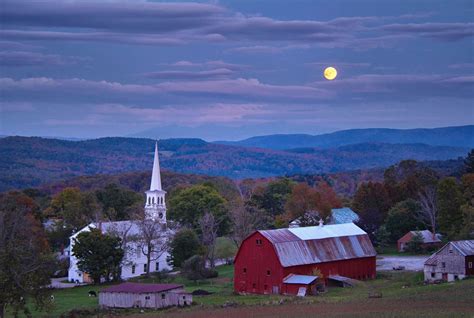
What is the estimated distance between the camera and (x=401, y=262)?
257 feet

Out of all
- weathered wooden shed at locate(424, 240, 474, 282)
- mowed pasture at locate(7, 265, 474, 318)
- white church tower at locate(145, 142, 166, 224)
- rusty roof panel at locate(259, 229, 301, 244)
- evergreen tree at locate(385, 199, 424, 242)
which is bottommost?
mowed pasture at locate(7, 265, 474, 318)

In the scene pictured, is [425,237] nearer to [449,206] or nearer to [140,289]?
[449,206]

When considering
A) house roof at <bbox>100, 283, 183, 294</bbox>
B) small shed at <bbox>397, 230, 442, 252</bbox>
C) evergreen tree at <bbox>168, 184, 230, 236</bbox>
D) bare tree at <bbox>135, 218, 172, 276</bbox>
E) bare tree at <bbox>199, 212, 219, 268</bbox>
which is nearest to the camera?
house roof at <bbox>100, 283, 183, 294</bbox>

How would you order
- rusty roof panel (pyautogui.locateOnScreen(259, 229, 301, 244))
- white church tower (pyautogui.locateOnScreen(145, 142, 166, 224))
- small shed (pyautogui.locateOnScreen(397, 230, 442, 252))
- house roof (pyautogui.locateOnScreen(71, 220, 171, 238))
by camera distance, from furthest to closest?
white church tower (pyautogui.locateOnScreen(145, 142, 166, 224))
small shed (pyautogui.locateOnScreen(397, 230, 442, 252))
house roof (pyautogui.locateOnScreen(71, 220, 171, 238))
rusty roof panel (pyautogui.locateOnScreen(259, 229, 301, 244))

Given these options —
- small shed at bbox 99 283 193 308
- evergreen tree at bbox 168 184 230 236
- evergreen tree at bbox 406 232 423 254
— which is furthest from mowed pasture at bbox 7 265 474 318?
evergreen tree at bbox 168 184 230 236

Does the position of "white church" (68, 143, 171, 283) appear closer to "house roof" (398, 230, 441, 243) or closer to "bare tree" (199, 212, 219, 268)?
"bare tree" (199, 212, 219, 268)

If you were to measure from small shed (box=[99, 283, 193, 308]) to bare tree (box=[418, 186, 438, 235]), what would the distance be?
139 feet

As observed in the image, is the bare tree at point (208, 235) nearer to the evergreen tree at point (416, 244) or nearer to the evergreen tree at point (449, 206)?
the evergreen tree at point (416, 244)

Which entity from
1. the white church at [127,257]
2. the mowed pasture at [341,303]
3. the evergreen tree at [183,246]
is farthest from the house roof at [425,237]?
the white church at [127,257]

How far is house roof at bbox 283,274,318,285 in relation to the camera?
61434 millimetres

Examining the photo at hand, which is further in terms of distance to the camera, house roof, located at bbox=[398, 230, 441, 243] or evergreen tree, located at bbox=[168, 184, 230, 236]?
evergreen tree, located at bbox=[168, 184, 230, 236]

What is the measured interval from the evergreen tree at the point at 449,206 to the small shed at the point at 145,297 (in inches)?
1634

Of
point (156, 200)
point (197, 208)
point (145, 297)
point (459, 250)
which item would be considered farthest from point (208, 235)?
point (459, 250)

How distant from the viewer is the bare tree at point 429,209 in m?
90.2
